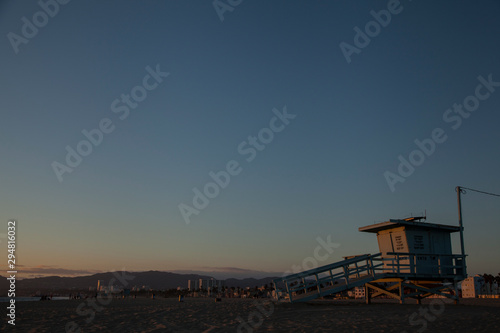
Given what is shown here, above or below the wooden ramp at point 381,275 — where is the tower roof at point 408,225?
above

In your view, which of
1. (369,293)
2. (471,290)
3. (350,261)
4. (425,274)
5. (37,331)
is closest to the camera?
(37,331)

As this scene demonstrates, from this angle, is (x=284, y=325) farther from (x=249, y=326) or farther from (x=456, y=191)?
(x=456, y=191)

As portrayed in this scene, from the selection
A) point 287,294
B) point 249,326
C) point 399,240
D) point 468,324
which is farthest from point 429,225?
point 249,326

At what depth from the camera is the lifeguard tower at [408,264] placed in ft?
63.6

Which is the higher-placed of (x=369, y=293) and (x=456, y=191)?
(x=456, y=191)

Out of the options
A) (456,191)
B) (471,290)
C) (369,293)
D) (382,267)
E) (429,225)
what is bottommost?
(471,290)

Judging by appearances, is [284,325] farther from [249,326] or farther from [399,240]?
[399,240]

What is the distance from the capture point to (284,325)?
37.7ft

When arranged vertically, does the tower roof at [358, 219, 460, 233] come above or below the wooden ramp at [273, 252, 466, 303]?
above

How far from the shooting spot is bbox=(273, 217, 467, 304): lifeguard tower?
19375mm

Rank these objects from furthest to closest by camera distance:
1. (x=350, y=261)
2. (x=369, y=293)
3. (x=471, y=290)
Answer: (x=471, y=290), (x=369, y=293), (x=350, y=261)

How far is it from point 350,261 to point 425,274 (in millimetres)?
4479

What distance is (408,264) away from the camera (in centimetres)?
2053

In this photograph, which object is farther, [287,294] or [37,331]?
[287,294]
